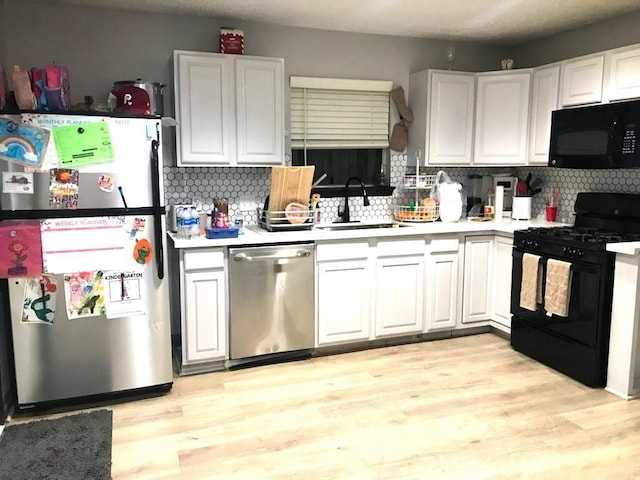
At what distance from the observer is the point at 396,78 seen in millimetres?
4484

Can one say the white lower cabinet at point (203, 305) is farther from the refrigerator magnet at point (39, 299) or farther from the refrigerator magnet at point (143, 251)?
the refrigerator magnet at point (39, 299)

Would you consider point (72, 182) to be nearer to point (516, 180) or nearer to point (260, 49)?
point (260, 49)

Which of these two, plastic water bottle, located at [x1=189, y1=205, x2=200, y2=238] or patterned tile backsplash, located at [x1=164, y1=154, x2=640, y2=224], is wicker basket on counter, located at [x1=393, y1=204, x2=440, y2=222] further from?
plastic water bottle, located at [x1=189, y1=205, x2=200, y2=238]

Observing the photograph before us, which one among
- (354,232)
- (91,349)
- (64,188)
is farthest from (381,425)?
(64,188)

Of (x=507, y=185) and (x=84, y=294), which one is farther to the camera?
(x=507, y=185)

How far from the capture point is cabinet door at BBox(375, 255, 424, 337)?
3916 millimetres

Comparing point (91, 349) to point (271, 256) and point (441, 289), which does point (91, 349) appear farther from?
point (441, 289)

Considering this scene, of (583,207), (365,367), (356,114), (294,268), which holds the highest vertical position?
(356,114)

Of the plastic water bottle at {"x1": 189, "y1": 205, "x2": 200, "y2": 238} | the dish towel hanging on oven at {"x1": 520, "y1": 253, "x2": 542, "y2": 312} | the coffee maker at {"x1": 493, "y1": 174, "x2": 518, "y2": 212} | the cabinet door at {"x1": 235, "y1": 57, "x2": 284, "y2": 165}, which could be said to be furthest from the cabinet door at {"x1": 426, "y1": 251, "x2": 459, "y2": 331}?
the plastic water bottle at {"x1": 189, "y1": 205, "x2": 200, "y2": 238}

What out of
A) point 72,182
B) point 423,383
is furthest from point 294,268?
point 72,182

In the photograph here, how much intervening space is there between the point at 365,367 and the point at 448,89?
7.77 ft

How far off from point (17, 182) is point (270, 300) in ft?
5.48

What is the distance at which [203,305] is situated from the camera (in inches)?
136

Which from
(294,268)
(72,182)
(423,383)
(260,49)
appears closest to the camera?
(72,182)
